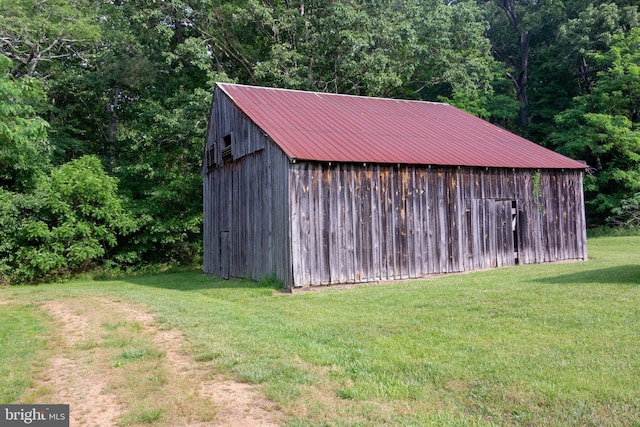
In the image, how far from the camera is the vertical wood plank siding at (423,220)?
1413 centimetres

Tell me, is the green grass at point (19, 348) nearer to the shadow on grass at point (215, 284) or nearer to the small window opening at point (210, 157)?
the shadow on grass at point (215, 284)

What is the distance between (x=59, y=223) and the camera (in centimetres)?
2114

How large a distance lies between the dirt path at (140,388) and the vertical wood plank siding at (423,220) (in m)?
6.38

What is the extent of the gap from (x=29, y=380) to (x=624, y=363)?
656cm

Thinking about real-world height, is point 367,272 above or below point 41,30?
below

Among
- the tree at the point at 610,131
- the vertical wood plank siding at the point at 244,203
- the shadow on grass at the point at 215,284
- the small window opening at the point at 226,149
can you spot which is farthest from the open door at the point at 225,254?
the tree at the point at 610,131

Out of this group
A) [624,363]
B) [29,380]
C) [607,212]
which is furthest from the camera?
[607,212]

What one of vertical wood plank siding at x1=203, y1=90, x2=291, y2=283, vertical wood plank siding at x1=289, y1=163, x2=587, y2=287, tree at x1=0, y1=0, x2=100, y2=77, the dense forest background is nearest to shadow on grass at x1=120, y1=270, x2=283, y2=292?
vertical wood plank siding at x1=203, y1=90, x2=291, y2=283

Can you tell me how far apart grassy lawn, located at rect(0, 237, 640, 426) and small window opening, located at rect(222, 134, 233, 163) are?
7586mm

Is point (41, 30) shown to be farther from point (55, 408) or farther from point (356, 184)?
point (55, 408)

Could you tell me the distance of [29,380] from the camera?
5844 mm

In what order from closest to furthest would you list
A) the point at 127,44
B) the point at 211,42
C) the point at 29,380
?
the point at 29,380, the point at 127,44, the point at 211,42

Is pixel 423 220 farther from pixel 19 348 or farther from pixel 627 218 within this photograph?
pixel 627 218

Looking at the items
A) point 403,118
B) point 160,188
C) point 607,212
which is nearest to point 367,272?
point 403,118
